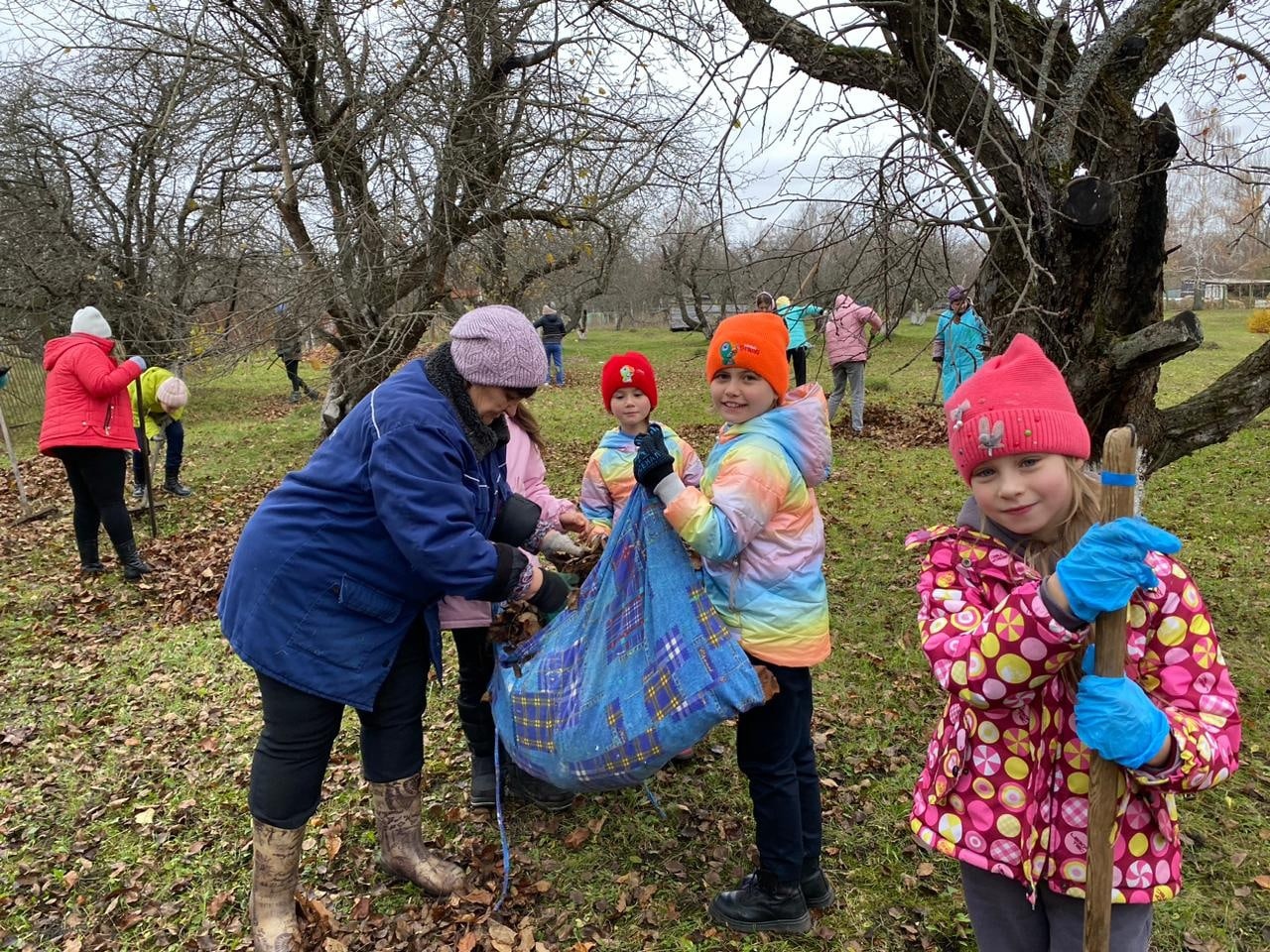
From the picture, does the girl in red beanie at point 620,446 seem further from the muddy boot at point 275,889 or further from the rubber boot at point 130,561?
the rubber boot at point 130,561

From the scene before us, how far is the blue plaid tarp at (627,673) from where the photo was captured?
7.29ft

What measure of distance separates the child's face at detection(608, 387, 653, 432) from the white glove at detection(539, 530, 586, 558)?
0.89 meters

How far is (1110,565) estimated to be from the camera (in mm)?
1294

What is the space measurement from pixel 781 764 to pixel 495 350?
5.08 feet

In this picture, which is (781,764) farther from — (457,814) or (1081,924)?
(457,814)

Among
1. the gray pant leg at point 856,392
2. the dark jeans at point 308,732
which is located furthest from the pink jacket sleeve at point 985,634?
the gray pant leg at point 856,392

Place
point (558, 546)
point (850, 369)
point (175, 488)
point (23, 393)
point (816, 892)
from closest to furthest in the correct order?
point (816, 892), point (558, 546), point (175, 488), point (850, 369), point (23, 393)

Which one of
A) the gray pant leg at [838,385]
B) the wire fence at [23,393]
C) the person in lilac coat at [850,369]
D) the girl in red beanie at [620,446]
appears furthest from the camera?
the wire fence at [23,393]

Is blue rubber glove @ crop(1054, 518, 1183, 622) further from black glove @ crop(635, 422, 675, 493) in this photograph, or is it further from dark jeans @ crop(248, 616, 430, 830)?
dark jeans @ crop(248, 616, 430, 830)

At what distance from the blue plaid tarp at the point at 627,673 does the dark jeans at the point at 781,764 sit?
234 millimetres

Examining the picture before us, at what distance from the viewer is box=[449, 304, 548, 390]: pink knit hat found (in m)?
2.34

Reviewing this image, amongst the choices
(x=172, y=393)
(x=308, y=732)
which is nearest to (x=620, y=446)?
(x=308, y=732)

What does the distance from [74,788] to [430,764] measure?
5.49ft

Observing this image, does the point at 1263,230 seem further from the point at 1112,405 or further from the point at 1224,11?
the point at 1112,405
